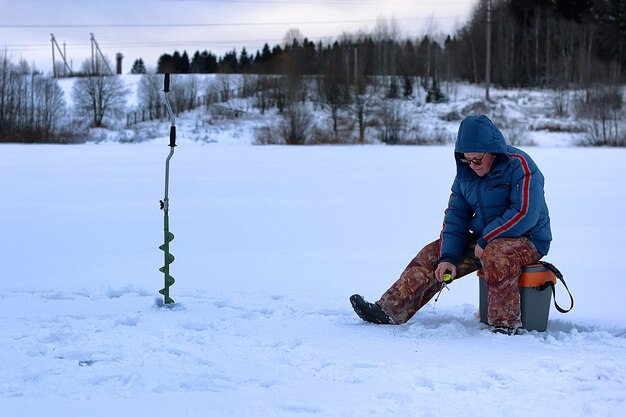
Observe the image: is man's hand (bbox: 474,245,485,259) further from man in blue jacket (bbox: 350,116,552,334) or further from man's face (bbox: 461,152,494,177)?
man's face (bbox: 461,152,494,177)

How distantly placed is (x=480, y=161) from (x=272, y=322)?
1493 mm

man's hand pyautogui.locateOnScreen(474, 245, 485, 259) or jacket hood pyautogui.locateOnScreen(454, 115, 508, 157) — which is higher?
jacket hood pyautogui.locateOnScreen(454, 115, 508, 157)

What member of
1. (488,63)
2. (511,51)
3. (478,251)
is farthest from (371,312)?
(511,51)

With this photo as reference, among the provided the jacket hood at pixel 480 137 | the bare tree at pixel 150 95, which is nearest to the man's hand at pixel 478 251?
the jacket hood at pixel 480 137

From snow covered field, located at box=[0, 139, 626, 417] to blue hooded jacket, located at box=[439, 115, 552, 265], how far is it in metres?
0.52

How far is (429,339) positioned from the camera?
3.66 metres

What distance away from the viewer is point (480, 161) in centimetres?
377

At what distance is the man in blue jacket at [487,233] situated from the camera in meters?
3.68

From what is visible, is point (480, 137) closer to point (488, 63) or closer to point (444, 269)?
point (444, 269)

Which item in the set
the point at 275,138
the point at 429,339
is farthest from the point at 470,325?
the point at 275,138

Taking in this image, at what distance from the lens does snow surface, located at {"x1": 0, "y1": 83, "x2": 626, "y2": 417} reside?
9.16ft

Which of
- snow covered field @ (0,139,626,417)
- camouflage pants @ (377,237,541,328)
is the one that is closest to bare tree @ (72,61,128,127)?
snow covered field @ (0,139,626,417)

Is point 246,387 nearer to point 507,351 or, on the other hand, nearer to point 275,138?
point 507,351

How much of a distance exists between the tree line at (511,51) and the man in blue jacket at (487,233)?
1766 inches
